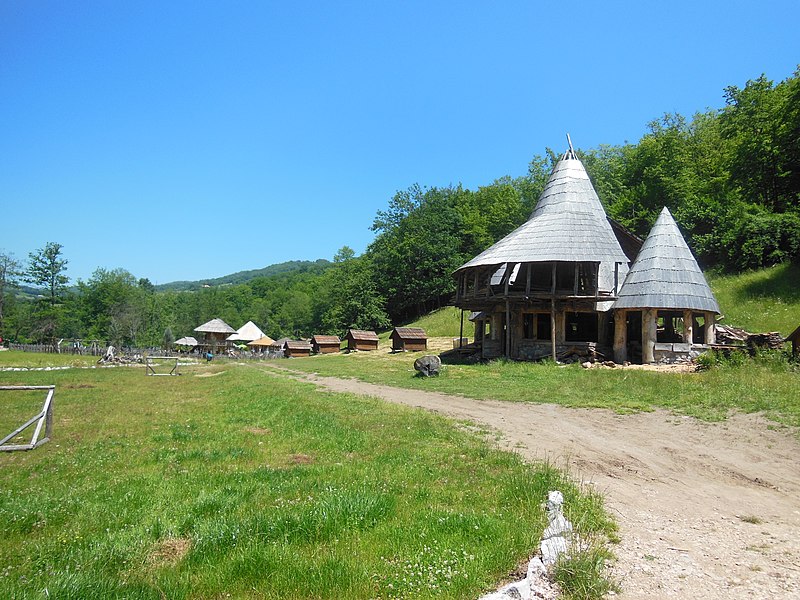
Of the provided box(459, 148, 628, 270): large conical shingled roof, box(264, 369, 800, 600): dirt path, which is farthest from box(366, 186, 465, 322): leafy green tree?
box(264, 369, 800, 600): dirt path

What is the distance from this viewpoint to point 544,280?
32.8m

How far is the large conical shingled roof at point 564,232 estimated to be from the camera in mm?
27922

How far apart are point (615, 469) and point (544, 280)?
2565 centimetres

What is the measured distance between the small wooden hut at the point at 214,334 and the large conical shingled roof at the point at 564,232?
49.8 m

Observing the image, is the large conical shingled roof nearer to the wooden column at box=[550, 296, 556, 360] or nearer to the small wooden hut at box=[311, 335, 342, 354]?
the wooden column at box=[550, 296, 556, 360]

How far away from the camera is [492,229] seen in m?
69.1

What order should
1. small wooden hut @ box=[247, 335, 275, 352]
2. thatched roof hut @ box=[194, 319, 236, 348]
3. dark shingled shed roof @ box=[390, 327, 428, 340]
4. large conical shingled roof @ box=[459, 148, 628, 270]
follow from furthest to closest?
thatched roof hut @ box=[194, 319, 236, 348], small wooden hut @ box=[247, 335, 275, 352], dark shingled shed roof @ box=[390, 327, 428, 340], large conical shingled roof @ box=[459, 148, 628, 270]

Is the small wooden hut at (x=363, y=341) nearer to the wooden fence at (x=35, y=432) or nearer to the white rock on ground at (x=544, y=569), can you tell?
the wooden fence at (x=35, y=432)

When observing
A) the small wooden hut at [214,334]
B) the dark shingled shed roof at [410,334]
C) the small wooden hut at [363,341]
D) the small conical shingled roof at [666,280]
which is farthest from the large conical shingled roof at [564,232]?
the small wooden hut at [214,334]

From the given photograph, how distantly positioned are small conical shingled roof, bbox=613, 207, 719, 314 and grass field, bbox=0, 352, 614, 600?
18.2 meters

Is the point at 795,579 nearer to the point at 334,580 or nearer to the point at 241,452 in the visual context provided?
the point at 334,580

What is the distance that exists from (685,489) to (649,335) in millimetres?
19088

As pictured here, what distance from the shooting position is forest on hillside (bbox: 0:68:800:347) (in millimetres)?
37625

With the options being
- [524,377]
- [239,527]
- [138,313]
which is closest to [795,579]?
[239,527]
